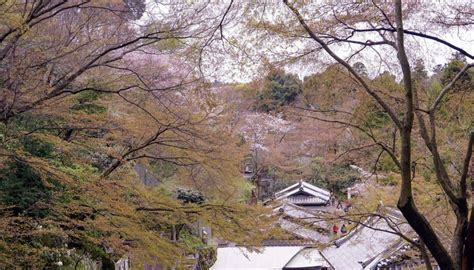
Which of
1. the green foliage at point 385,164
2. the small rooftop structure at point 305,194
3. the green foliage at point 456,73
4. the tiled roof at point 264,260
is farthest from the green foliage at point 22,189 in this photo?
the small rooftop structure at point 305,194

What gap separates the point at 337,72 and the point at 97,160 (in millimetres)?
6730

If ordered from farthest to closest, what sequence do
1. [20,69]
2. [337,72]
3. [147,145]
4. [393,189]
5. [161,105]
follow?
1. [393,189]
2. [147,145]
3. [161,105]
4. [20,69]
5. [337,72]

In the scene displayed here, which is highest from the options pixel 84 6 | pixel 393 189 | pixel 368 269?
pixel 84 6

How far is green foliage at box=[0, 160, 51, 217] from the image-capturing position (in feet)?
22.7

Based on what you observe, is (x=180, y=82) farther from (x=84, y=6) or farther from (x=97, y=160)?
(x=97, y=160)

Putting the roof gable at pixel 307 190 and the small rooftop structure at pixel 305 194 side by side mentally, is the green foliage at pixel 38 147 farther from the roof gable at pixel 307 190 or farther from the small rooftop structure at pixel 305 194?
the roof gable at pixel 307 190

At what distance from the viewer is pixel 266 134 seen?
2081cm

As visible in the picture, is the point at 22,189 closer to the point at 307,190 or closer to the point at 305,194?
the point at 307,190

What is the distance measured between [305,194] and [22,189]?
20780 millimetres

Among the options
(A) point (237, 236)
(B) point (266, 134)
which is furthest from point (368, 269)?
(B) point (266, 134)

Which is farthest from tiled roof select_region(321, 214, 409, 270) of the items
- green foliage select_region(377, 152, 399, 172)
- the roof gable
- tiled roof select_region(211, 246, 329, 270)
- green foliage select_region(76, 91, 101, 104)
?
the roof gable

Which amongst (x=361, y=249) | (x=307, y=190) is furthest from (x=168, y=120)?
(x=307, y=190)

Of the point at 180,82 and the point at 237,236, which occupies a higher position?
the point at 180,82

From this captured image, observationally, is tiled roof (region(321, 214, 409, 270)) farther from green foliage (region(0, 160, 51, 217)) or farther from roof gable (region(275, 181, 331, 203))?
roof gable (region(275, 181, 331, 203))
